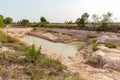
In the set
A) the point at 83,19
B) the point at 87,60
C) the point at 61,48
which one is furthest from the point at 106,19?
the point at 87,60

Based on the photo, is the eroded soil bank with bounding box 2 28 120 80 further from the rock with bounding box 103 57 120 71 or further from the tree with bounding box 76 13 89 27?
the tree with bounding box 76 13 89 27

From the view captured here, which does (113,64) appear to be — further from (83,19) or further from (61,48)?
(83,19)

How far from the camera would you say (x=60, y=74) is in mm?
6359

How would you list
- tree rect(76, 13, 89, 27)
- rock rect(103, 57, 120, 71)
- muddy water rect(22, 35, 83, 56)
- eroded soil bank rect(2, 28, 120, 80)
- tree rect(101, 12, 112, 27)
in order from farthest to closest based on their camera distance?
tree rect(76, 13, 89, 27)
tree rect(101, 12, 112, 27)
muddy water rect(22, 35, 83, 56)
rock rect(103, 57, 120, 71)
eroded soil bank rect(2, 28, 120, 80)

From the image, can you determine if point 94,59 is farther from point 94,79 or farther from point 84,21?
point 84,21

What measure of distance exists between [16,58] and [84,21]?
35106 millimetres

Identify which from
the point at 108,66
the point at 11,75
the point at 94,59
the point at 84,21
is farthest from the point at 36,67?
the point at 84,21

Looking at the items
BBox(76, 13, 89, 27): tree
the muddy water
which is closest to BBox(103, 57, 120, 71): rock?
the muddy water

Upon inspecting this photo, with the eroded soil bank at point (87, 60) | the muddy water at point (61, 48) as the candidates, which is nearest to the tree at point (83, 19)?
the eroded soil bank at point (87, 60)

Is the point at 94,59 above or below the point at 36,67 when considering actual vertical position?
below

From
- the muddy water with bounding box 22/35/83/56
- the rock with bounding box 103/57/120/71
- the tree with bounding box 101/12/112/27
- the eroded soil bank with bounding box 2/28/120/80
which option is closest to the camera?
the eroded soil bank with bounding box 2/28/120/80

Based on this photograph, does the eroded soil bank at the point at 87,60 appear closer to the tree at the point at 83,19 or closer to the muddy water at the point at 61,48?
the muddy water at the point at 61,48

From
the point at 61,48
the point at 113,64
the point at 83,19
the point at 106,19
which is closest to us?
the point at 113,64

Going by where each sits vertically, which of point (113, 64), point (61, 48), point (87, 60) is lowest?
point (61, 48)
